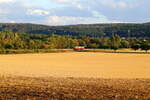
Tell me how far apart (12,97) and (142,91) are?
18.8 feet

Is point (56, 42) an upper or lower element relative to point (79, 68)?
lower

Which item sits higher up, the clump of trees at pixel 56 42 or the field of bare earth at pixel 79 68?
the field of bare earth at pixel 79 68

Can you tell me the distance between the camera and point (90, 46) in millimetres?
156625

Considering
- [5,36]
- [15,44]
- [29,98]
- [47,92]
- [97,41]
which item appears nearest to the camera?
[29,98]

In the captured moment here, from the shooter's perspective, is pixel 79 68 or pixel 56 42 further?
pixel 56 42

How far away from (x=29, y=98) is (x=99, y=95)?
2859mm

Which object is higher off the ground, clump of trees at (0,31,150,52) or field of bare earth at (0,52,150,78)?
field of bare earth at (0,52,150,78)

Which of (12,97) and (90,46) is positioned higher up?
(12,97)

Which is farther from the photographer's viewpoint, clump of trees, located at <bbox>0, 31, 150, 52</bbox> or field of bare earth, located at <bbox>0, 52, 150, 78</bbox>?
clump of trees, located at <bbox>0, 31, 150, 52</bbox>

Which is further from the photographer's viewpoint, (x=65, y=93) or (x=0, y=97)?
(x=65, y=93)

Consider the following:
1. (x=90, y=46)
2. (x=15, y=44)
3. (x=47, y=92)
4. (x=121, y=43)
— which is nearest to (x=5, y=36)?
(x=15, y=44)

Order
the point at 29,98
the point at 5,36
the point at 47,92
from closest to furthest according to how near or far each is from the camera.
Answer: the point at 29,98 → the point at 47,92 → the point at 5,36

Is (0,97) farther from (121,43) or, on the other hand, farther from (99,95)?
(121,43)

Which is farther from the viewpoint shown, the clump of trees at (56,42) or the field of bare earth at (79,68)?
the clump of trees at (56,42)
